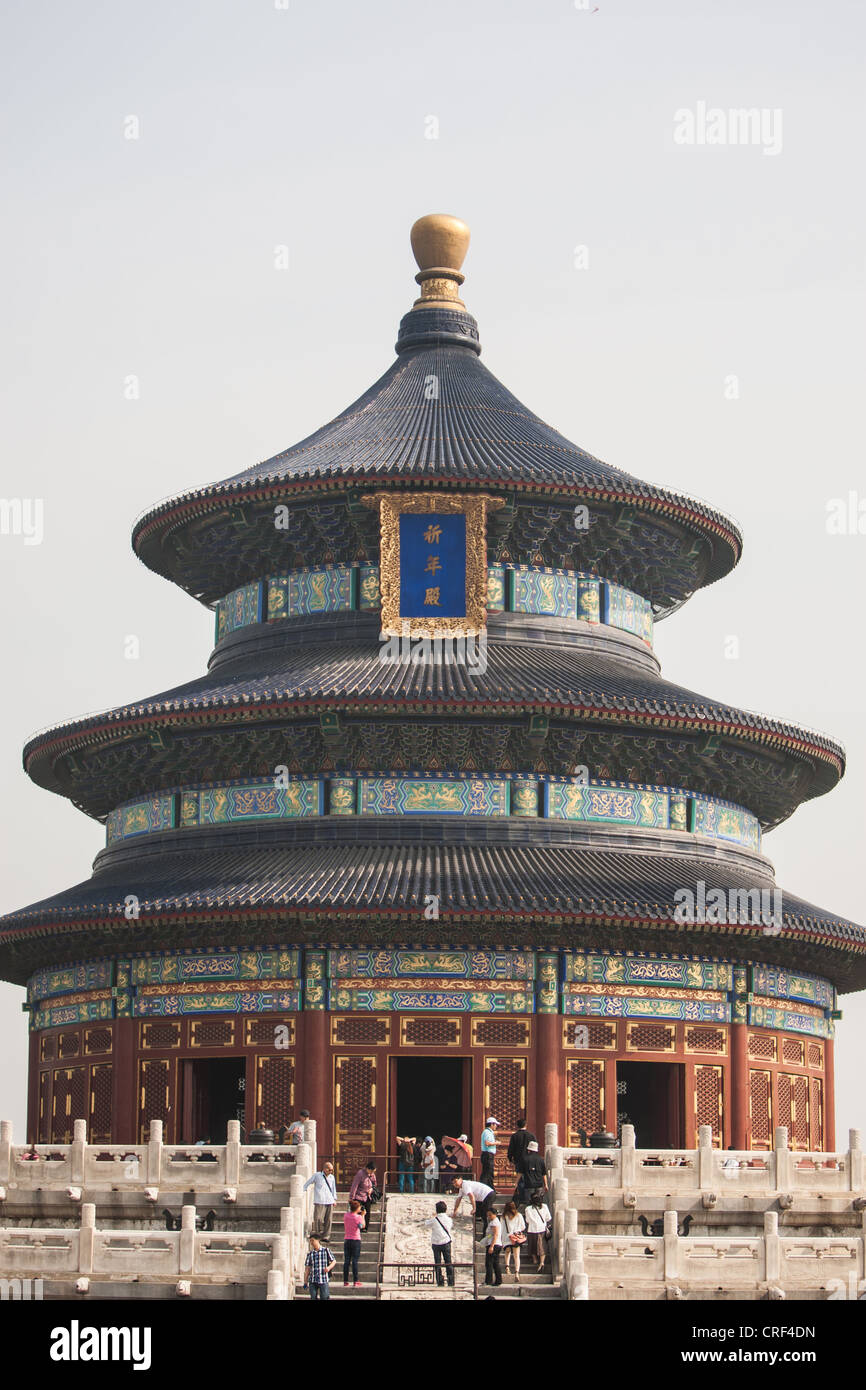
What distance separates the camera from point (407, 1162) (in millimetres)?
41031

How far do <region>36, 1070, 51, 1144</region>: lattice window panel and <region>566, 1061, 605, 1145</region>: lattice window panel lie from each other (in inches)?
415

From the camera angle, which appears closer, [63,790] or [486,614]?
[486,614]

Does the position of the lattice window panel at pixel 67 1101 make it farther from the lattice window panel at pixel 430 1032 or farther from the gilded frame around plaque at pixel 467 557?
the gilded frame around plaque at pixel 467 557

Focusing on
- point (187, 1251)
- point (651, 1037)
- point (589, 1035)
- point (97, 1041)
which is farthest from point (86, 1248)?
point (651, 1037)

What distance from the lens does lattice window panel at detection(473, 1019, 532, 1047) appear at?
4409cm

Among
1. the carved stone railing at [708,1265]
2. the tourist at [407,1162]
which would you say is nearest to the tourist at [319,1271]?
the carved stone railing at [708,1265]

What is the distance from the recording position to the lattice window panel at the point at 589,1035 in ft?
146

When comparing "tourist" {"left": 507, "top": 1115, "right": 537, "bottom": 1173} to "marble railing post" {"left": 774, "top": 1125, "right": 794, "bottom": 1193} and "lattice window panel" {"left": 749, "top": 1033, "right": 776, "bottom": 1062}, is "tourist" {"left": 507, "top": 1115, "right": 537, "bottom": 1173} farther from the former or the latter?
"lattice window panel" {"left": 749, "top": 1033, "right": 776, "bottom": 1062}

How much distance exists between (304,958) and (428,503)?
9.98m

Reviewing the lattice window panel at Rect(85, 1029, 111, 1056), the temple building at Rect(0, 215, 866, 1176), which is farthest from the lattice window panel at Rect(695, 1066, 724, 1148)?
the lattice window panel at Rect(85, 1029, 111, 1056)
